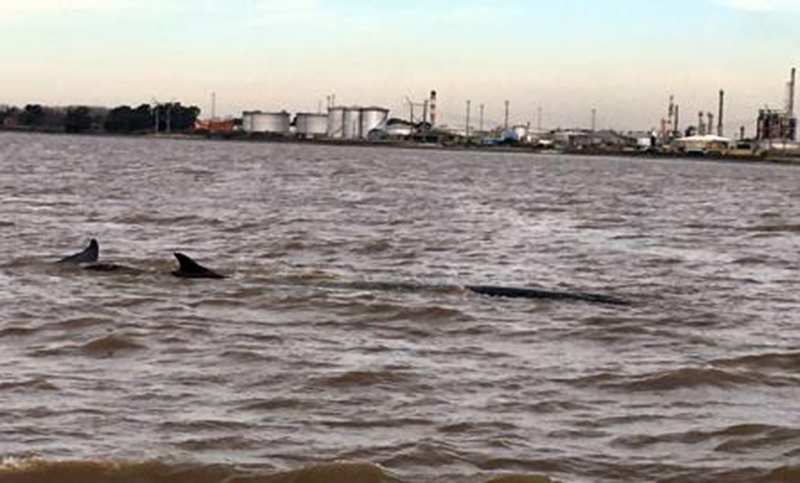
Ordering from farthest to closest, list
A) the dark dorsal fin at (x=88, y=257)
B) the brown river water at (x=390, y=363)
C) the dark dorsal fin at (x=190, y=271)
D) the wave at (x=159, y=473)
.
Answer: the dark dorsal fin at (x=88, y=257) → the dark dorsal fin at (x=190, y=271) → the brown river water at (x=390, y=363) → the wave at (x=159, y=473)

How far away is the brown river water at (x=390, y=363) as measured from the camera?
10820mm

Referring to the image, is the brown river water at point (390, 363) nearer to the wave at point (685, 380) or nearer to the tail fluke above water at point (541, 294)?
the wave at point (685, 380)

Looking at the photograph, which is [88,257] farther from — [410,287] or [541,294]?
[541,294]

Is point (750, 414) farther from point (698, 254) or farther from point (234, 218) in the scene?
point (234, 218)

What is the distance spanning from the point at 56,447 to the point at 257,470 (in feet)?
5.53

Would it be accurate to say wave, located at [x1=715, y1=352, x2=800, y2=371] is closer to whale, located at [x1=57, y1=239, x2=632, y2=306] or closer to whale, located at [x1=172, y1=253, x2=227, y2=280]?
whale, located at [x1=57, y1=239, x2=632, y2=306]

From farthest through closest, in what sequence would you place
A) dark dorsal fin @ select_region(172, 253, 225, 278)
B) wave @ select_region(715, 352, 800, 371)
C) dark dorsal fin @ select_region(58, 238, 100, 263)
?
dark dorsal fin @ select_region(58, 238, 100, 263), dark dorsal fin @ select_region(172, 253, 225, 278), wave @ select_region(715, 352, 800, 371)

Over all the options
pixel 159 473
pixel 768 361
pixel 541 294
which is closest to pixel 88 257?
pixel 541 294

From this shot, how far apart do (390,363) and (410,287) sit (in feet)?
24.8

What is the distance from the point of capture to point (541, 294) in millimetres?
21625

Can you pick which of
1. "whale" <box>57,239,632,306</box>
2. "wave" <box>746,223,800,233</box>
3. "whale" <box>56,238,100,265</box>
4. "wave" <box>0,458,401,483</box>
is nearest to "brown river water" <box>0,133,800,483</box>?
"wave" <box>0,458,401,483</box>

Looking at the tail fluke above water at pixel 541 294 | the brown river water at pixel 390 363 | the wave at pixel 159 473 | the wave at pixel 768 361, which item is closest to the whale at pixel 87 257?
the brown river water at pixel 390 363

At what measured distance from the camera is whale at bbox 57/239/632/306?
21.4m

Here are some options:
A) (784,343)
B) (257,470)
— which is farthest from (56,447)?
(784,343)
